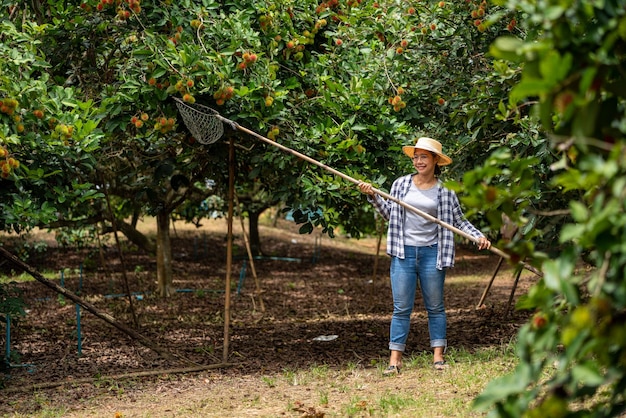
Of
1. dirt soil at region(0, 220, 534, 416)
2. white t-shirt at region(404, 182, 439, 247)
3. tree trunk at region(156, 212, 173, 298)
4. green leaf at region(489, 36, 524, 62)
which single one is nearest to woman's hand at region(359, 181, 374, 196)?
white t-shirt at region(404, 182, 439, 247)

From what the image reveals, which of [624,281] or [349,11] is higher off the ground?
[349,11]

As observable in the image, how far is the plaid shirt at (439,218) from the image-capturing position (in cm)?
477

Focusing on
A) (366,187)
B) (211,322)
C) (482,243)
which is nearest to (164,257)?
(211,322)

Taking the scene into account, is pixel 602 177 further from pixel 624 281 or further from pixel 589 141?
pixel 624 281

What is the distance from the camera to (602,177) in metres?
1.64

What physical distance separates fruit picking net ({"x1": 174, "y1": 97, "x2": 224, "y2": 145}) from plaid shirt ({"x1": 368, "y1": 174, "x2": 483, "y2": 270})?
114cm

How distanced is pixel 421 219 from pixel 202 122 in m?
1.59

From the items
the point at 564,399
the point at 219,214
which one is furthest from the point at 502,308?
the point at 564,399

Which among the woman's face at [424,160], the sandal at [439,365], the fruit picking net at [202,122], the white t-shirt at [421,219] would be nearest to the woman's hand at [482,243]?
the white t-shirt at [421,219]

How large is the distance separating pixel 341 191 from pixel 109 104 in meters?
1.78

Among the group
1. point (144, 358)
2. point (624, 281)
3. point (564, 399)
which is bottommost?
point (144, 358)

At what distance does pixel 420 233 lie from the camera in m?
4.83

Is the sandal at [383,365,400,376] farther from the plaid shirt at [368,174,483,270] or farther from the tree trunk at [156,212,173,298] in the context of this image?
the tree trunk at [156,212,173,298]

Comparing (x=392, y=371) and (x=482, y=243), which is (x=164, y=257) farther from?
(x=482, y=243)
